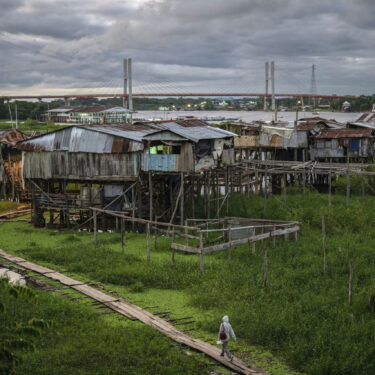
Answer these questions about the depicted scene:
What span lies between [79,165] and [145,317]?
13.8 meters

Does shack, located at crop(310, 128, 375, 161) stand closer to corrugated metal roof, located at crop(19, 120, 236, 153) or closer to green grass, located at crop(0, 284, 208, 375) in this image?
corrugated metal roof, located at crop(19, 120, 236, 153)

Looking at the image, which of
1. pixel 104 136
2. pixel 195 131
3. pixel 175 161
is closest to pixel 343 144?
pixel 195 131

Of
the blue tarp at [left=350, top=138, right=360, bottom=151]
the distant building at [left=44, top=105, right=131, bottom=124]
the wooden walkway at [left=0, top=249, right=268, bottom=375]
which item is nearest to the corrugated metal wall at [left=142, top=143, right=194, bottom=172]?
the wooden walkway at [left=0, top=249, right=268, bottom=375]

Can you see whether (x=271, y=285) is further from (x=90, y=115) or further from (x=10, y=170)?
(x=90, y=115)

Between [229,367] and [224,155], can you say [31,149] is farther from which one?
[229,367]

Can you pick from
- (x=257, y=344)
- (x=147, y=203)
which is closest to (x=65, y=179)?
(x=147, y=203)

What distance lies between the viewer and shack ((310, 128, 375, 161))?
115 ft

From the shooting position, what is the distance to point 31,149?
26828 millimetres

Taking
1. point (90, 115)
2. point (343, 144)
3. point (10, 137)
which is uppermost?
point (90, 115)

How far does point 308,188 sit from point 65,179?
45.4 feet

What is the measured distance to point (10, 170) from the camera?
115 feet

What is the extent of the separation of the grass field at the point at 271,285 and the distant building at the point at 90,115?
51.9 meters

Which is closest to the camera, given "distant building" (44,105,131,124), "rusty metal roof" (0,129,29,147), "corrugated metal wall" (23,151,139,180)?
"corrugated metal wall" (23,151,139,180)

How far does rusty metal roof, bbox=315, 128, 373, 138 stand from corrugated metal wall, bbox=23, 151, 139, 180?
16.5 metres
